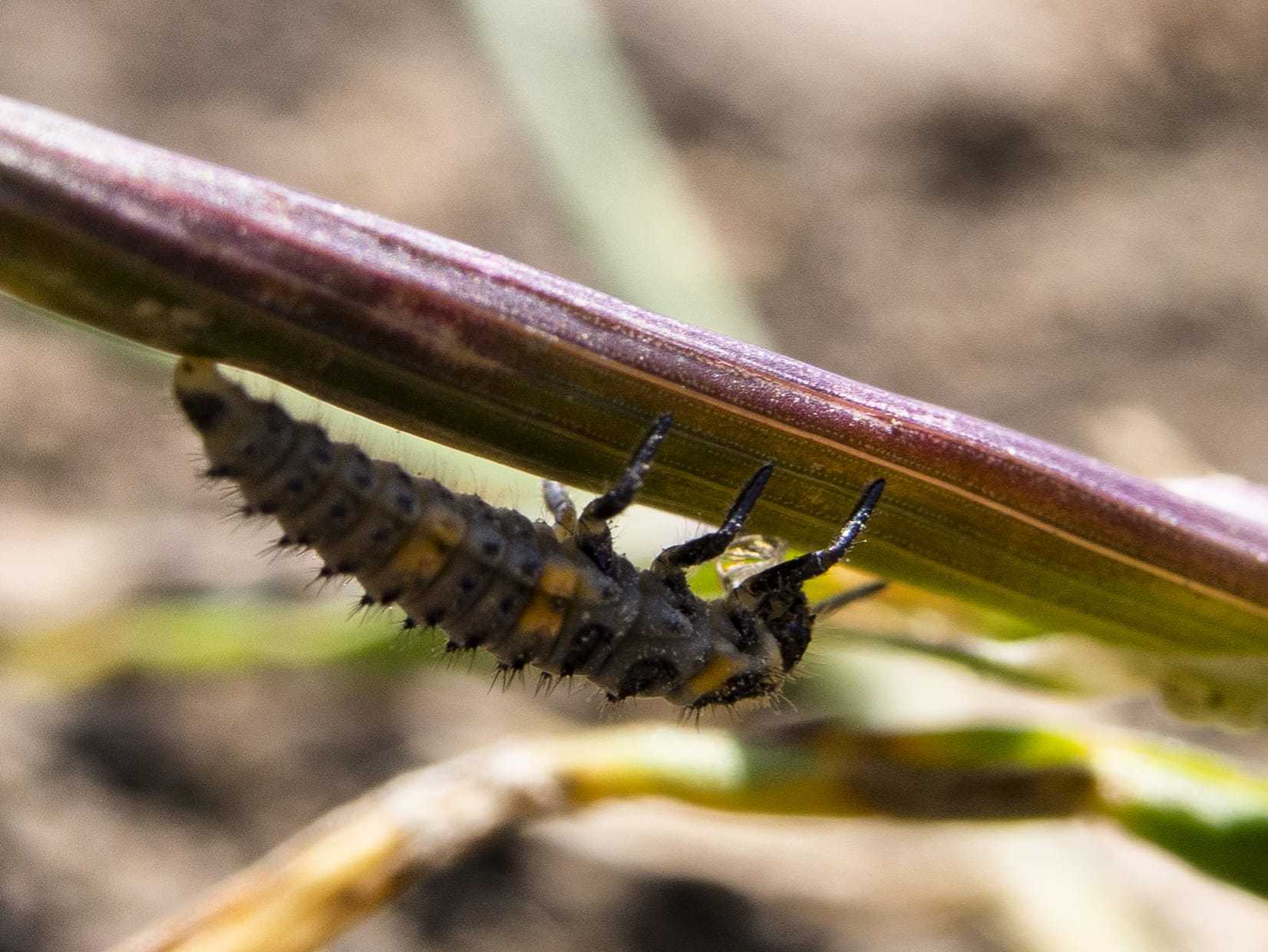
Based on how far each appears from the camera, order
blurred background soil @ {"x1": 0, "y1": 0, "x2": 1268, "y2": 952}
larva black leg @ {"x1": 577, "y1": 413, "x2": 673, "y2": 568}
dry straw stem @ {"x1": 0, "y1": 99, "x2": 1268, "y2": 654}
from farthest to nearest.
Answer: blurred background soil @ {"x1": 0, "y1": 0, "x2": 1268, "y2": 952} < larva black leg @ {"x1": 577, "y1": 413, "x2": 673, "y2": 568} < dry straw stem @ {"x1": 0, "y1": 99, "x2": 1268, "y2": 654}

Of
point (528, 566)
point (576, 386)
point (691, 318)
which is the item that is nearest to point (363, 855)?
point (528, 566)

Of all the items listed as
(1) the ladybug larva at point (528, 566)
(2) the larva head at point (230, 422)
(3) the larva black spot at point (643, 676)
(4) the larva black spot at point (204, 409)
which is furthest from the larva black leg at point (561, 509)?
(4) the larva black spot at point (204, 409)

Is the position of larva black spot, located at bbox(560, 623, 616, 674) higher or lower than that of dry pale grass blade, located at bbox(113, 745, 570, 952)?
higher

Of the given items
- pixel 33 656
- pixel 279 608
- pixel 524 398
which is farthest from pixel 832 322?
pixel 524 398

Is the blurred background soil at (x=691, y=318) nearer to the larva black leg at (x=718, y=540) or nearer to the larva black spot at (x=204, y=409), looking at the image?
the larva black leg at (x=718, y=540)

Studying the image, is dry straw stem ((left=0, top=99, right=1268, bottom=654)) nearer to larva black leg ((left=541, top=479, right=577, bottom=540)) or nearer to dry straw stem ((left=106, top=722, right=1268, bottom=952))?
dry straw stem ((left=106, top=722, right=1268, bottom=952))

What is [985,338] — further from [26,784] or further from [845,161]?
[26,784]

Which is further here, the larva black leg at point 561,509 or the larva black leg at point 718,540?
the larva black leg at point 561,509

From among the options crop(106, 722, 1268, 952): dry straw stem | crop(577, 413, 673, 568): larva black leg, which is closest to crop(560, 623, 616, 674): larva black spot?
crop(577, 413, 673, 568): larva black leg
